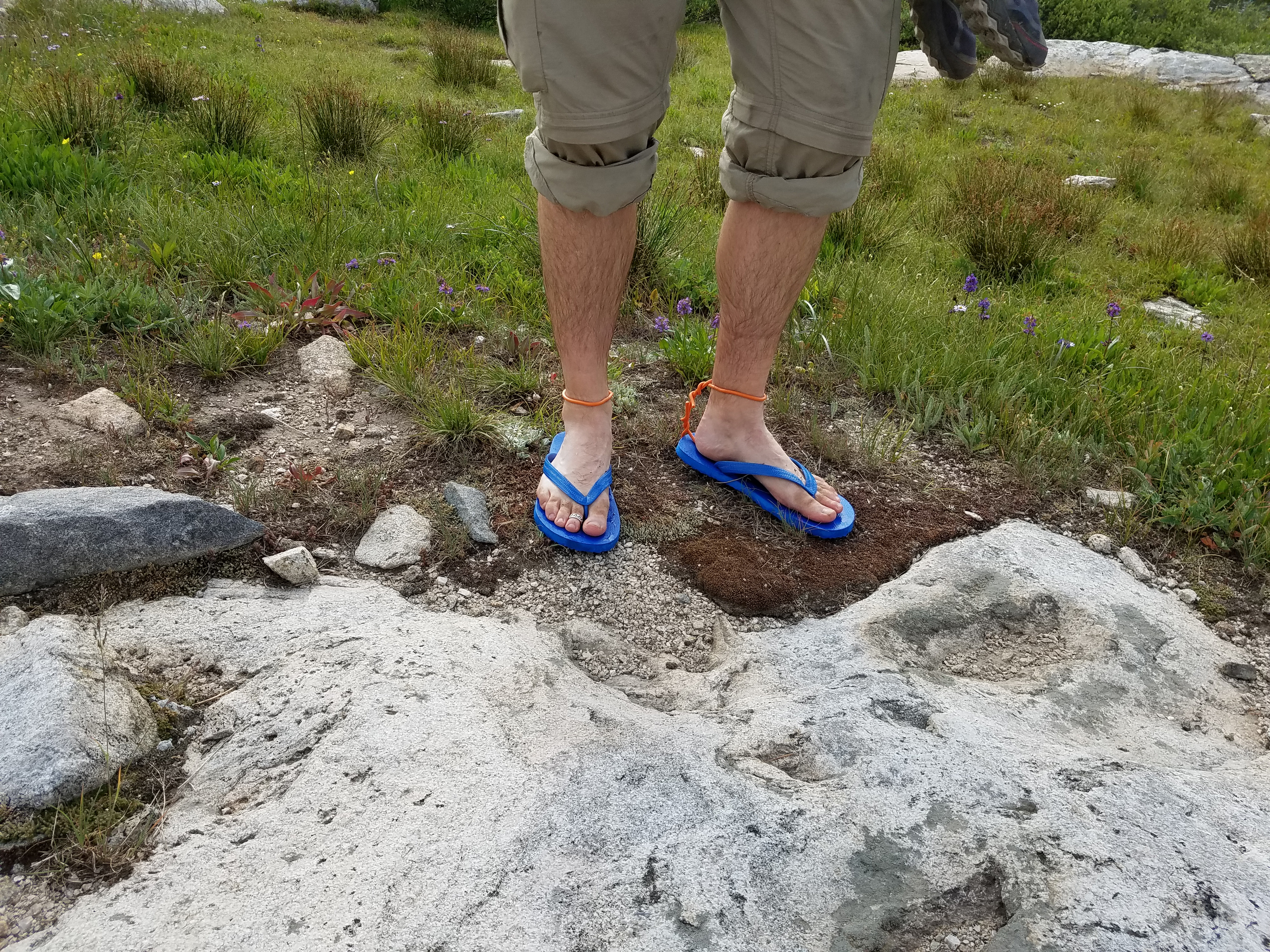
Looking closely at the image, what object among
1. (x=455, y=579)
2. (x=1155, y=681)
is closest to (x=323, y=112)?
(x=455, y=579)

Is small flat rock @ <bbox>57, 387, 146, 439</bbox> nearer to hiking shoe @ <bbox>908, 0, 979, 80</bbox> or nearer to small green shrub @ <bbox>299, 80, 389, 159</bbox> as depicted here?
hiking shoe @ <bbox>908, 0, 979, 80</bbox>

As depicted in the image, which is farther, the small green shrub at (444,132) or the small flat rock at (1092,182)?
the small flat rock at (1092,182)

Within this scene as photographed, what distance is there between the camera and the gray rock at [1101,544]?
2115 mm

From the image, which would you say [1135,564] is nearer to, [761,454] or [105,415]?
[761,454]

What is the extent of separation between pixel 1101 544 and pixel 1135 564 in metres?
0.09

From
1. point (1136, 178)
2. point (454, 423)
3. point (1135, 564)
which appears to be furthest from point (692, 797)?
point (1136, 178)

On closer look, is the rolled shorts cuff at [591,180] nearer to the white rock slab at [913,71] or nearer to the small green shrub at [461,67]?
the small green shrub at [461,67]

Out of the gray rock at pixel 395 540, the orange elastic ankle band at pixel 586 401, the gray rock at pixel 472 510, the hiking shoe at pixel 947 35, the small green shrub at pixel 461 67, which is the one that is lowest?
the gray rock at pixel 395 540

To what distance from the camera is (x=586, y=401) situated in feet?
6.75

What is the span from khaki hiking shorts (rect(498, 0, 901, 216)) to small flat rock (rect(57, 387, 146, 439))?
1.27 meters

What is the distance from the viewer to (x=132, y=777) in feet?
4.02

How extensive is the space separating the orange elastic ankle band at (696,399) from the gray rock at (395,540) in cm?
79

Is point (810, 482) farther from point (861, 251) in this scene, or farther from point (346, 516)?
point (861, 251)

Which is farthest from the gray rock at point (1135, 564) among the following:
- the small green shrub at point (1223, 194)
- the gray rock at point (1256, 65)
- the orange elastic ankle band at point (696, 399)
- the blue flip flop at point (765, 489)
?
the gray rock at point (1256, 65)
